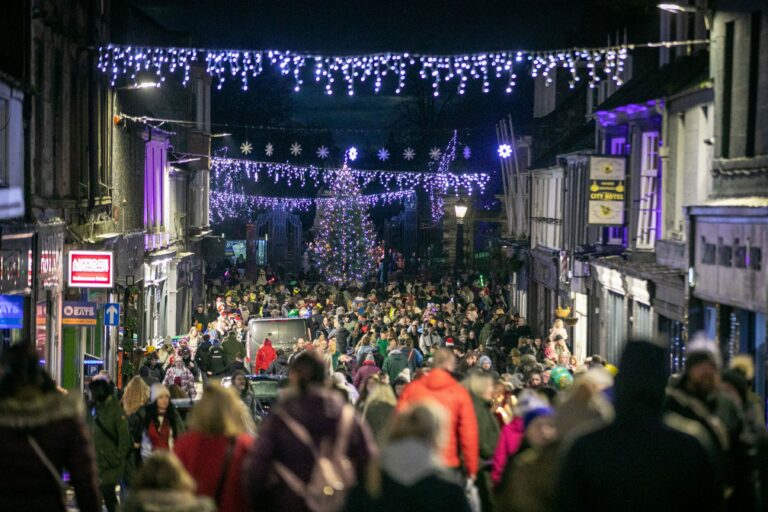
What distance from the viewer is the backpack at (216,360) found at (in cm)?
2866

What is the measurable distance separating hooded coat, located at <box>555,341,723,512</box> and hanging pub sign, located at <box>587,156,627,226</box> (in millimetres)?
21702

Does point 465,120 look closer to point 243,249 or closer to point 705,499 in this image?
point 243,249

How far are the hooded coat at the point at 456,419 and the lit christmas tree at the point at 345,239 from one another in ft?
187

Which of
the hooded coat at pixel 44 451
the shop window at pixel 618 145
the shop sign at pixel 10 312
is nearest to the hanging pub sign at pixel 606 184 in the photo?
the shop window at pixel 618 145

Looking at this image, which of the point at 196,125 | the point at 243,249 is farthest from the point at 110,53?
the point at 243,249

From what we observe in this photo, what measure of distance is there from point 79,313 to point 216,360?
4578 mm

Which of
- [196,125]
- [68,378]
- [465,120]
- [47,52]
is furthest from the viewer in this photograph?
[465,120]

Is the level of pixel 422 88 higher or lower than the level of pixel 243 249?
higher

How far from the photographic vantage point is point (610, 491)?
566 centimetres

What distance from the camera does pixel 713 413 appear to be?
9.45 m

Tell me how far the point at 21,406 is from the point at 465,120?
70408 millimetres

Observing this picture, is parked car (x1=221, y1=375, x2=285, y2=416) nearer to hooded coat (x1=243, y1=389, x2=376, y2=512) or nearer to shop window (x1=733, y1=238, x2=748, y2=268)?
shop window (x1=733, y1=238, x2=748, y2=268)

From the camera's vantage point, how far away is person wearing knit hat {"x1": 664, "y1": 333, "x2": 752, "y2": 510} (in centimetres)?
871

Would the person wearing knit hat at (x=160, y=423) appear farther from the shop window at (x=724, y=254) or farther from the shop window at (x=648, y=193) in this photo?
the shop window at (x=648, y=193)
